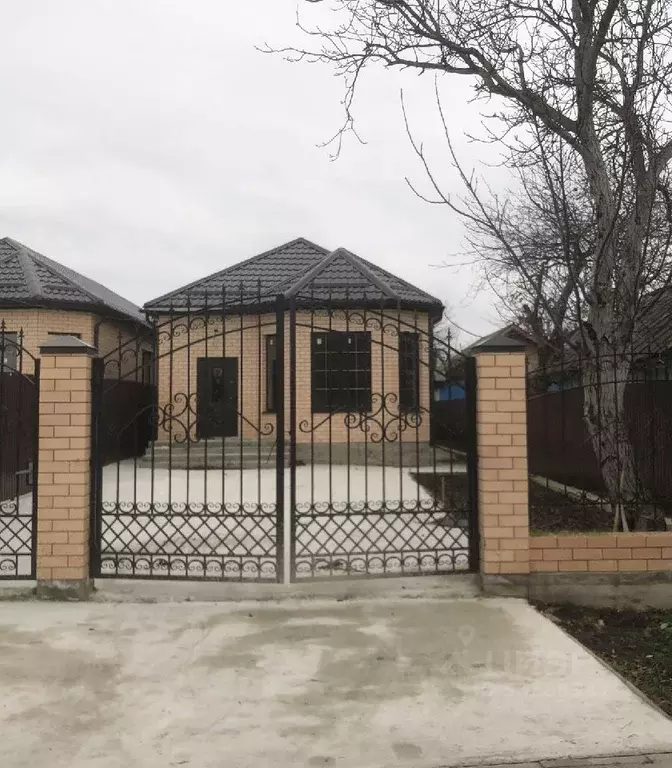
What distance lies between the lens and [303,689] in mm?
3096

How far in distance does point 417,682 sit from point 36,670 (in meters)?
1.98

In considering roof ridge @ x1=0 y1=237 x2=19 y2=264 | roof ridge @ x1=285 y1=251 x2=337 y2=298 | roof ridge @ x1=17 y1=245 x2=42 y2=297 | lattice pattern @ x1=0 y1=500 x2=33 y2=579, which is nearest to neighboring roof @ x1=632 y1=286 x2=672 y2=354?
lattice pattern @ x1=0 y1=500 x2=33 y2=579

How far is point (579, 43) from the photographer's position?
5.58 m

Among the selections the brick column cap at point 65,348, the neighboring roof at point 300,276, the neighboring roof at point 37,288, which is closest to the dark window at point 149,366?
the brick column cap at point 65,348

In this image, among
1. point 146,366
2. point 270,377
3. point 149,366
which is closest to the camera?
point 146,366

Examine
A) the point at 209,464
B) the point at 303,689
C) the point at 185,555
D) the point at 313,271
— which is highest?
the point at 313,271

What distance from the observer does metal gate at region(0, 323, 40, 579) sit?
4.50m

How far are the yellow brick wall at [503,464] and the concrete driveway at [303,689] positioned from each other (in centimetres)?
36

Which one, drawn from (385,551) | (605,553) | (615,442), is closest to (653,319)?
(615,442)

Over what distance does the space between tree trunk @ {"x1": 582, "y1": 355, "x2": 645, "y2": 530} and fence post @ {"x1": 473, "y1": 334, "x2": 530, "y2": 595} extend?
826mm

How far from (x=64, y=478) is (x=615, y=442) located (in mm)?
4201

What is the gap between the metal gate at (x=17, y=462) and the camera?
14.8 feet

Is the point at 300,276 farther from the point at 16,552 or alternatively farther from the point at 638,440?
the point at 16,552

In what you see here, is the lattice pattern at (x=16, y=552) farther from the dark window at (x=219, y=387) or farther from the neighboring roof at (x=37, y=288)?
the neighboring roof at (x=37, y=288)
